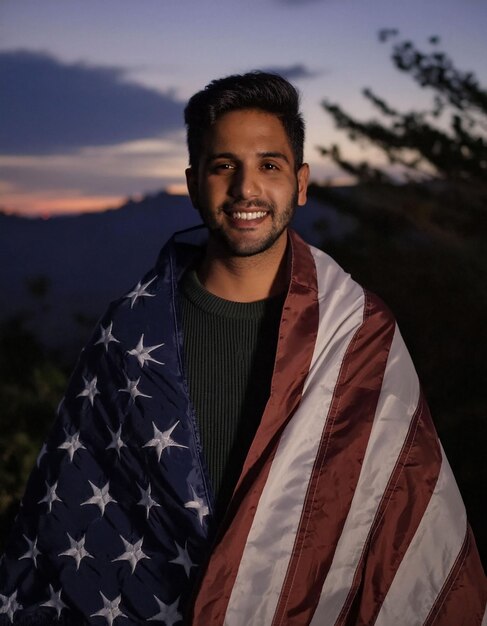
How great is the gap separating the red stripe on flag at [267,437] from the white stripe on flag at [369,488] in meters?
0.25

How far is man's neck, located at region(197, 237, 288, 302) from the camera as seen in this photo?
2.54 metres

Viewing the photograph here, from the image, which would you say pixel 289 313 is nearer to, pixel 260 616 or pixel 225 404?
pixel 225 404

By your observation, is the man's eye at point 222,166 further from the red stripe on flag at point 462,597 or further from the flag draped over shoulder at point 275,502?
the red stripe on flag at point 462,597

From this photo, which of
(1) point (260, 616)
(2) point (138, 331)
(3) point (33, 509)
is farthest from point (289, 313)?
(3) point (33, 509)

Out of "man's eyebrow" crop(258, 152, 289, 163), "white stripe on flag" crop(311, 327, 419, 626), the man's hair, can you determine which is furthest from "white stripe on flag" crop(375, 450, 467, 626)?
the man's hair

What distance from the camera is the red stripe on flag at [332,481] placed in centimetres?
224

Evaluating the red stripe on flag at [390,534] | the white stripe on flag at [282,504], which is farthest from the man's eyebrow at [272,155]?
the red stripe on flag at [390,534]

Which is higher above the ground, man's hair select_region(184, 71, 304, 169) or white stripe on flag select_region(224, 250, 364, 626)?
man's hair select_region(184, 71, 304, 169)

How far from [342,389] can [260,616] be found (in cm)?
65

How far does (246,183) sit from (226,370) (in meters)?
0.55

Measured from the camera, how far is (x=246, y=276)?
2545 millimetres

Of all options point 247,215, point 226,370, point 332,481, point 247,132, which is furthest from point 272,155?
point 332,481

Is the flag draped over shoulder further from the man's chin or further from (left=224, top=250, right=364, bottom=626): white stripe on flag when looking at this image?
the man's chin

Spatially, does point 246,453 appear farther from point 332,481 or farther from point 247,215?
point 247,215
